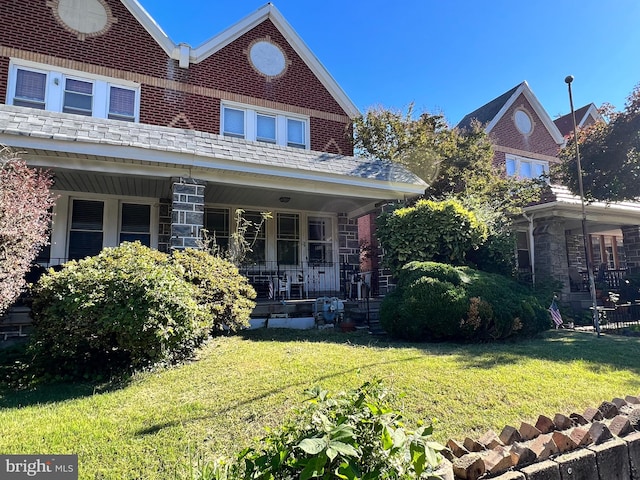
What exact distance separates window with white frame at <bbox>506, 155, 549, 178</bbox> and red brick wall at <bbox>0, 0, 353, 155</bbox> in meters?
8.33

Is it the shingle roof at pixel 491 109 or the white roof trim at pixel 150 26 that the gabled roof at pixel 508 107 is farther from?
the white roof trim at pixel 150 26

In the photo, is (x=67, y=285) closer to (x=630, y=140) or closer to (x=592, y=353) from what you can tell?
(x=592, y=353)

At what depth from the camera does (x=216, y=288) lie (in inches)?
261

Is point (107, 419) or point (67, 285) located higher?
point (67, 285)

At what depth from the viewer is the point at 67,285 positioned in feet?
16.5

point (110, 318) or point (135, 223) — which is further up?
point (135, 223)

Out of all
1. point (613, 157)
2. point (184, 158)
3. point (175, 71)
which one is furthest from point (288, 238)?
point (613, 157)

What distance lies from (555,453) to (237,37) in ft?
44.3

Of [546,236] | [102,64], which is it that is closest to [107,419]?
[102,64]

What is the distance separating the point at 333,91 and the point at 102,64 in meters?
7.00

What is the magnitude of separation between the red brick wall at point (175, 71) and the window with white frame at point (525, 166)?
8.33 metres

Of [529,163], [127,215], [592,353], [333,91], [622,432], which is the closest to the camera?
[622,432]

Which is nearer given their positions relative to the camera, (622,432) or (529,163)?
(622,432)

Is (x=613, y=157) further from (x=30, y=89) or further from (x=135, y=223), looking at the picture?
(x=30, y=89)
